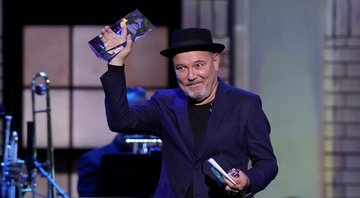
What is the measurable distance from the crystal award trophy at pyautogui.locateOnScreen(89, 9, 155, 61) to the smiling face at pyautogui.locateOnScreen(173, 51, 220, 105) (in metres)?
0.26

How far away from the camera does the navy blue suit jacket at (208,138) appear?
4.84 m

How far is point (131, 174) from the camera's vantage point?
7180mm

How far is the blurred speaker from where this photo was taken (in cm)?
712

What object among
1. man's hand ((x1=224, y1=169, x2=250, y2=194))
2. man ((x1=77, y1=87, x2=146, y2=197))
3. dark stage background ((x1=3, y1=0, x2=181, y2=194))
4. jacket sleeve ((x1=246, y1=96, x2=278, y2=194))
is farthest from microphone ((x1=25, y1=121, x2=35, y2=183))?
man's hand ((x1=224, y1=169, x2=250, y2=194))

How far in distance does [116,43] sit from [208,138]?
0.69 metres

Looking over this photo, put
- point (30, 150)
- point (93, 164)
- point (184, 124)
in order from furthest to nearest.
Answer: point (93, 164)
point (30, 150)
point (184, 124)

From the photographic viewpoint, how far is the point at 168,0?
888 cm

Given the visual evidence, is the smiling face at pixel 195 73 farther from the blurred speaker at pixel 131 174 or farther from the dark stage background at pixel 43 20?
the dark stage background at pixel 43 20

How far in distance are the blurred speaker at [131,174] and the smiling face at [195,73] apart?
2142 millimetres

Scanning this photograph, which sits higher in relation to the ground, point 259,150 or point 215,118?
point 215,118

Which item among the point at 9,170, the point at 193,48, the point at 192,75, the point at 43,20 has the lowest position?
the point at 9,170

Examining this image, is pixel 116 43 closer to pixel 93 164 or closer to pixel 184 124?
pixel 184 124

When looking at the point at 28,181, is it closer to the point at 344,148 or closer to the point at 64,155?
the point at 64,155

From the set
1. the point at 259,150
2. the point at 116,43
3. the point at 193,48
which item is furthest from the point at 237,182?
the point at 116,43
